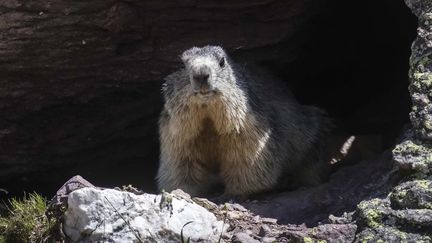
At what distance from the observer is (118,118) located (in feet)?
28.5

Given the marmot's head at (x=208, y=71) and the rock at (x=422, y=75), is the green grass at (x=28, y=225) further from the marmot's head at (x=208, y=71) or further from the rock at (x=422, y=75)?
the rock at (x=422, y=75)

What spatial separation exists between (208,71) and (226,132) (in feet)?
2.57

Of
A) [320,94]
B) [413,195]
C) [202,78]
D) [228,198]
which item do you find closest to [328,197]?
[228,198]

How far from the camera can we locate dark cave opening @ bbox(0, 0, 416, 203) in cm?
865

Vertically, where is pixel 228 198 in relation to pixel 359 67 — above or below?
below

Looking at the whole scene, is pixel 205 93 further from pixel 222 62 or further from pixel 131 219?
pixel 131 219

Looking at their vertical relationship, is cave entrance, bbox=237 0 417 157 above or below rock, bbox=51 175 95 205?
above

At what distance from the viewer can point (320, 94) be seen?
1038cm

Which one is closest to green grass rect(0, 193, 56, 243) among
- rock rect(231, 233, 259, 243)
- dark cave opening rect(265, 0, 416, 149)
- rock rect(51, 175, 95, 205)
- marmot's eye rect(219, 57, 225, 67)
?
rock rect(51, 175, 95, 205)

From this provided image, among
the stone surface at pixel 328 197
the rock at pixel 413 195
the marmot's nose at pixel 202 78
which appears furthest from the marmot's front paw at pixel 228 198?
the rock at pixel 413 195

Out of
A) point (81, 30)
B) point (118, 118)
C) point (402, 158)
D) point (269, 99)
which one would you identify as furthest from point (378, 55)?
point (402, 158)

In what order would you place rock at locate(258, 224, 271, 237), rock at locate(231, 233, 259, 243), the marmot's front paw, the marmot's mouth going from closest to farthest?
rock at locate(231, 233, 259, 243) → rock at locate(258, 224, 271, 237) → the marmot's mouth → the marmot's front paw

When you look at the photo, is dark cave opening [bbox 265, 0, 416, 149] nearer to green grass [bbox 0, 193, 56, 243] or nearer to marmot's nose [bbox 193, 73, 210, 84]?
marmot's nose [bbox 193, 73, 210, 84]

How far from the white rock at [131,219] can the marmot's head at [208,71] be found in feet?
4.67
